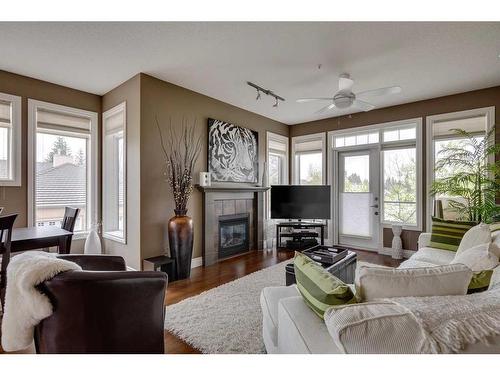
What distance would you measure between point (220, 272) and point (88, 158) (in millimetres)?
2633

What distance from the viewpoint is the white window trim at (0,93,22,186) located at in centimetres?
322

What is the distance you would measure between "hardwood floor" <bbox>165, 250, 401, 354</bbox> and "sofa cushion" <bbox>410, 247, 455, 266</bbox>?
4.11ft

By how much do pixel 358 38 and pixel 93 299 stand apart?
2.92 metres

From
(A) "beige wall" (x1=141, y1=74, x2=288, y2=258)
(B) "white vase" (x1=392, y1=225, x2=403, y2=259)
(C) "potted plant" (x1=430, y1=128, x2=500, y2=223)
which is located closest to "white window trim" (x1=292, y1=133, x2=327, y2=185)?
(B) "white vase" (x1=392, y1=225, x2=403, y2=259)

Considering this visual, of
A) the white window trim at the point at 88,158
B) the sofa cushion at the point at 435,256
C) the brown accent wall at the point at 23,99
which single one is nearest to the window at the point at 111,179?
the white window trim at the point at 88,158

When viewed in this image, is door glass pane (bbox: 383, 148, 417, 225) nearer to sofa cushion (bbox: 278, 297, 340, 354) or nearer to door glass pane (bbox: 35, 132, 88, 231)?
sofa cushion (bbox: 278, 297, 340, 354)

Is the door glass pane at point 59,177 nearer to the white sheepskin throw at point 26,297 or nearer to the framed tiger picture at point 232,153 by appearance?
the framed tiger picture at point 232,153

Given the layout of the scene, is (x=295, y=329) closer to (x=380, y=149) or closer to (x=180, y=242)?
(x=180, y=242)

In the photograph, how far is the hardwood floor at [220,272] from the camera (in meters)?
2.02

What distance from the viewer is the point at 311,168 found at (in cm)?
574

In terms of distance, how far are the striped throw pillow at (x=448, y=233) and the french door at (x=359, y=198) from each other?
176 cm

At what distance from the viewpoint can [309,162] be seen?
5770mm

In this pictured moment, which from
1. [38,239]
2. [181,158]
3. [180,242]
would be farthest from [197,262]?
[38,239]

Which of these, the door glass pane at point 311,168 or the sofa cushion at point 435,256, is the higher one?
the door glass pane at point 311,168
